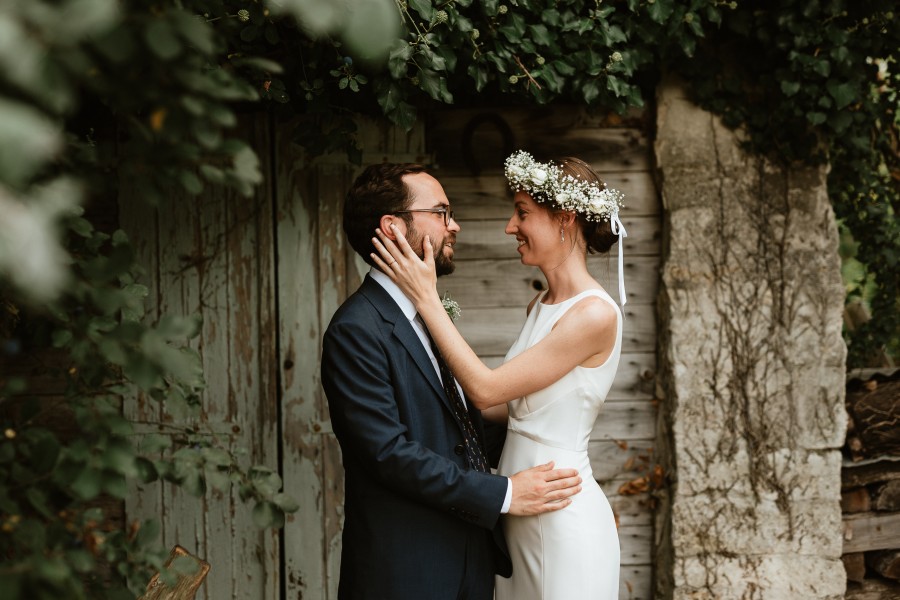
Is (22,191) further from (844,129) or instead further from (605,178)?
(844,129)

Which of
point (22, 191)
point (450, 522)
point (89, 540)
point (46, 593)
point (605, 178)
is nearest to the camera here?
point (22, 191)

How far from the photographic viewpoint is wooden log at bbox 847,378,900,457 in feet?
11.7

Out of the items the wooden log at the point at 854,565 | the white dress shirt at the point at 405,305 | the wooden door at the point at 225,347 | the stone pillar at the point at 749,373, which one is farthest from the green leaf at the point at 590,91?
the wooden log at the point at 854,565

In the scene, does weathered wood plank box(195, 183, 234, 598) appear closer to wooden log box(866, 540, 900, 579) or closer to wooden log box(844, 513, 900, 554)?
wooden log box(844, 513, 900, 554)

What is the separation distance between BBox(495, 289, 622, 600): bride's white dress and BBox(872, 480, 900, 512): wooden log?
1.84 m

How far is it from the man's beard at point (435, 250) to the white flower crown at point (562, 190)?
0.34 metres

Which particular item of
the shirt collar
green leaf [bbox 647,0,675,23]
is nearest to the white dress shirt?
the shirt collar

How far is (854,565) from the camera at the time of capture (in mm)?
3650

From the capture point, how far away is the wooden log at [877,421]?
3.58 metres

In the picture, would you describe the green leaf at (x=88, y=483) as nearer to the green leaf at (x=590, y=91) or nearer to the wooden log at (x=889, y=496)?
the green leaf at (x=590, y=91)

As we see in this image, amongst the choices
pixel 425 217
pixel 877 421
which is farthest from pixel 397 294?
pixel 877 421

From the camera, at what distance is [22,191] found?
85 cm

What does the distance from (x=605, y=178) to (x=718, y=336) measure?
0.90 meters

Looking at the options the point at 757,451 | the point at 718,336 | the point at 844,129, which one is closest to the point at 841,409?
the point at 757,451
